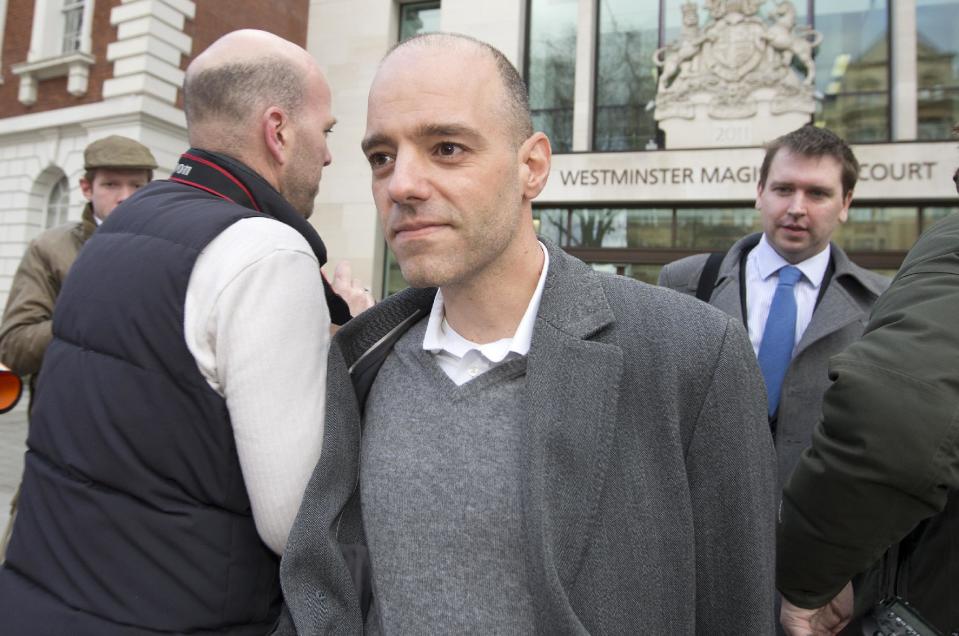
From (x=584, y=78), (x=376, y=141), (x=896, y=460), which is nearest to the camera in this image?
(x=896, y=460)

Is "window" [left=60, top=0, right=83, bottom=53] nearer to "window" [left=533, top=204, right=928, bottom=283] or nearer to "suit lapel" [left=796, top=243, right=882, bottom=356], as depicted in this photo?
"window" [left=533, top=204, right=928, bottom=283]

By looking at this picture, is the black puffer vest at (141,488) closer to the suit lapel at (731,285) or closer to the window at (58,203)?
the suit lapel at (731,285)

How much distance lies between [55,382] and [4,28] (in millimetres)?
17256

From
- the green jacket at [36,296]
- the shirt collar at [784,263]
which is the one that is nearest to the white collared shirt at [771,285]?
the shirt collar at [784,263]

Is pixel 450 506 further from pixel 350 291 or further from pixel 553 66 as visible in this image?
pixel 553 66

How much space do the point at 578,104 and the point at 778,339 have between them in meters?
10.1

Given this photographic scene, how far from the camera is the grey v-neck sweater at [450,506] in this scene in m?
1.30

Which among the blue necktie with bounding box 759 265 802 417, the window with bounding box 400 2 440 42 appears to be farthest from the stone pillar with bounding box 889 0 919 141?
the blue necktie with bounding box 759 265 802 417

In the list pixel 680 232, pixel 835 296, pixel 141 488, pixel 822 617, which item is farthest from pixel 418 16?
pixel 822 617

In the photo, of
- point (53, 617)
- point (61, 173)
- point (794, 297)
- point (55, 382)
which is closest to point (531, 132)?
point (55, 382)

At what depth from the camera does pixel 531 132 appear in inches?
62.9

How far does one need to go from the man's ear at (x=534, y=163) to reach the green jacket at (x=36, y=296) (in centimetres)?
236

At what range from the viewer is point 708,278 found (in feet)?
9.78

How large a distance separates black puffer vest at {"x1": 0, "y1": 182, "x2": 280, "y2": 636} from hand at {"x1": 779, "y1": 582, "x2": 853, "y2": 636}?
128 cm
